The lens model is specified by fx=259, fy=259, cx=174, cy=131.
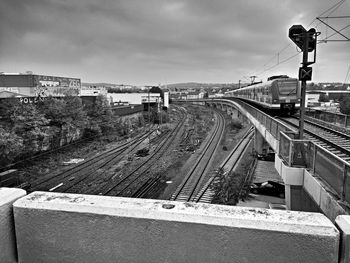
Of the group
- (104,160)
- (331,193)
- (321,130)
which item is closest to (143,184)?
(104,160)

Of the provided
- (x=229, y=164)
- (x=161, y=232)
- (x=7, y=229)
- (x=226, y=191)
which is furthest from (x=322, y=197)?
(x=229, y=164)

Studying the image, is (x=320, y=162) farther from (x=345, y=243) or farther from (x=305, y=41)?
(x=345, y=243)

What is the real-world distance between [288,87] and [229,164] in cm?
934

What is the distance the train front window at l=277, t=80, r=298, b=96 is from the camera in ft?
62.6

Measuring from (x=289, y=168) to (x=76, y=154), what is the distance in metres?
25.2

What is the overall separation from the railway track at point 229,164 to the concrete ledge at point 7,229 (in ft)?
45.8

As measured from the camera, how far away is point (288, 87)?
19141mm

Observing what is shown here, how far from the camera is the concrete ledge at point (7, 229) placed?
6.30 ft

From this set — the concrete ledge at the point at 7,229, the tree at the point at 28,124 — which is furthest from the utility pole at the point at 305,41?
the tree at the point at 28,124

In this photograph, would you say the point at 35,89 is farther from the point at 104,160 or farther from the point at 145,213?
the point at 145,213

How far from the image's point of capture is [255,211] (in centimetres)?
181

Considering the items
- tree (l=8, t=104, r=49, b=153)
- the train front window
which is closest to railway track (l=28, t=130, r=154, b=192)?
tree (l=8, t=104, r=49, b=153)

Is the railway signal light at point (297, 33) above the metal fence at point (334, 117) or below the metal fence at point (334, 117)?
above

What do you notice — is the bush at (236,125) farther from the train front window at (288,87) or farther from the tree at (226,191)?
the tree at (226,191)
